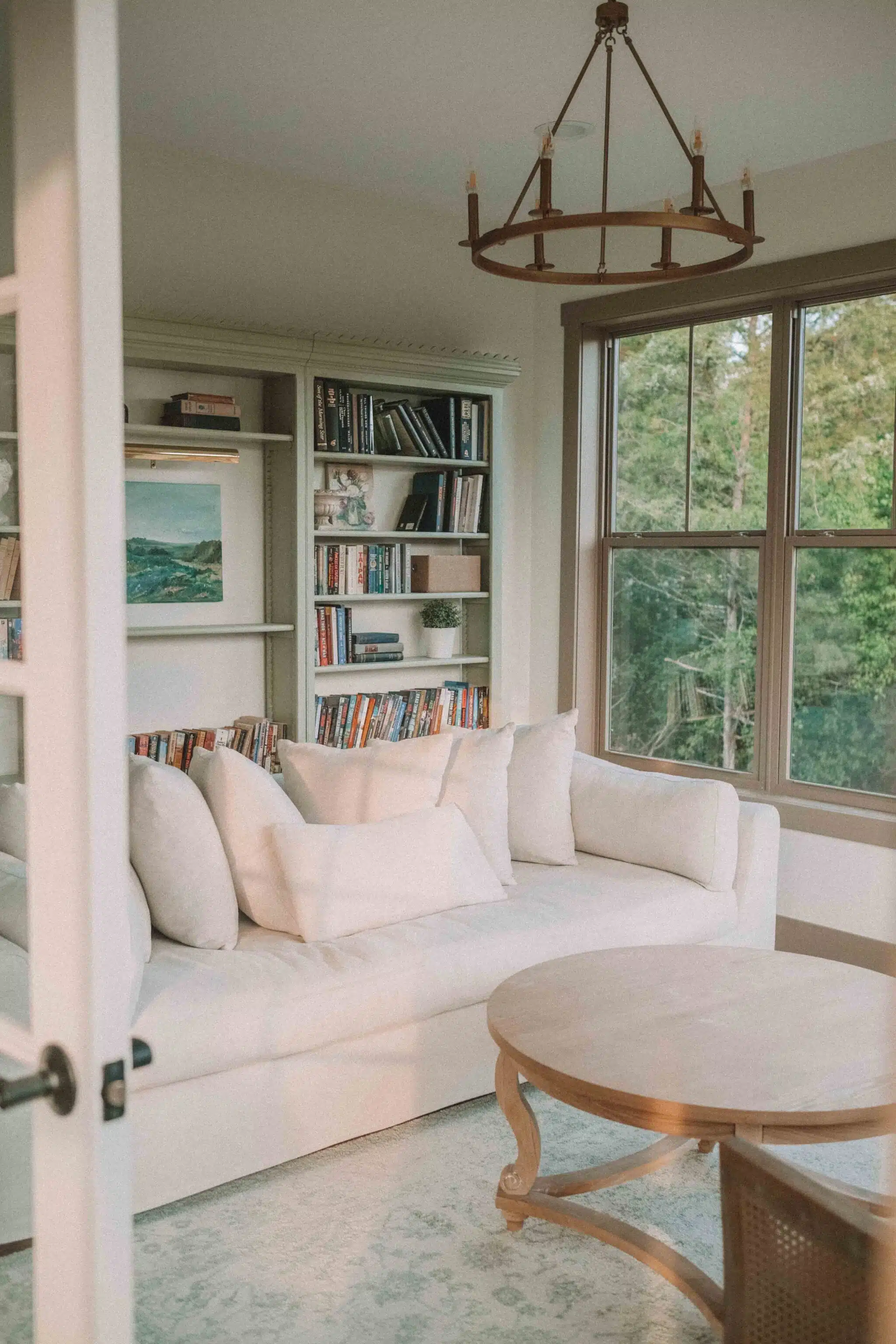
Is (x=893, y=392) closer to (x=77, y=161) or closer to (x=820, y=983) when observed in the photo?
(x=820, y=983)

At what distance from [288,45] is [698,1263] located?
3412mm

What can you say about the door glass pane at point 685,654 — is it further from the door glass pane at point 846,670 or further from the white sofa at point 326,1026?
the white sofa at point 326,1026

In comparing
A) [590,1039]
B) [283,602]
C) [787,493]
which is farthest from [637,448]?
[590,1039]

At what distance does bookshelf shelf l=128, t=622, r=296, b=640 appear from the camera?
4586mm

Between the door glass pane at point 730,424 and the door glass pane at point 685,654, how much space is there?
6.7 inches

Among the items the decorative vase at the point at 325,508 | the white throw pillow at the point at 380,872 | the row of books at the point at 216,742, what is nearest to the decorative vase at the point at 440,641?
the decorative vase at the point at 325,508

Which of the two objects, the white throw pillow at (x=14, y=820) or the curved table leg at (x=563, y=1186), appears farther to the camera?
the curved table leg at (x=563, y=1186)

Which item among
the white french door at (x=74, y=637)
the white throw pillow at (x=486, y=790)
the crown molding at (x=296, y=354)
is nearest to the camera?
the white french door at (x=74, y=637)

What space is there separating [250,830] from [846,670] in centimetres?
252

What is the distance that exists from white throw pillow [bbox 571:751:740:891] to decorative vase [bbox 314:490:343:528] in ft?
5.39

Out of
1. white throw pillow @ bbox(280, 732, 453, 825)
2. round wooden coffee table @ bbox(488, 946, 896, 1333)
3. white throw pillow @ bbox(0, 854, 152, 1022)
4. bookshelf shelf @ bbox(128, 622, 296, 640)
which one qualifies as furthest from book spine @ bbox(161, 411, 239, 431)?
white throw pillow @ bbox(0, 854, 152, 1022)

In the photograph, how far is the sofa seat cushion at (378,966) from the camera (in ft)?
8.95

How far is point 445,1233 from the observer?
2.64 m

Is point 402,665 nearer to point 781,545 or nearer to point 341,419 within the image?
point 341,419
